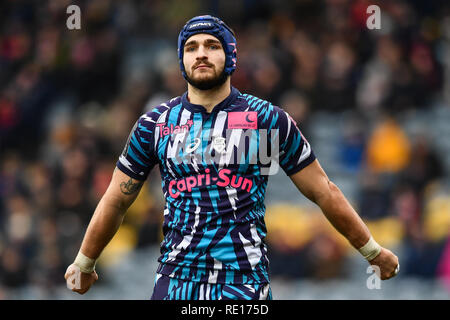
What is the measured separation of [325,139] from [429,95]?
6.14 ft

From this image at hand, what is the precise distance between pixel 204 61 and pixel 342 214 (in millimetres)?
1381

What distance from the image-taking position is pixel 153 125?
5.74 metres

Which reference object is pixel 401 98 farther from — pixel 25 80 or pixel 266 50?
pixel 25 80

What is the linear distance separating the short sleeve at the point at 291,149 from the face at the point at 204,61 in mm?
500

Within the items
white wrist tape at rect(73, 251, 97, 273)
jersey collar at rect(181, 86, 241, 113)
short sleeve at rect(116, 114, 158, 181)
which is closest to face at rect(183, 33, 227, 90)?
jersey collar at rect(181, 86, 241, 113)

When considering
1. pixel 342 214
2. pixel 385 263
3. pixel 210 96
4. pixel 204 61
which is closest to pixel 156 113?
pixel 210 96

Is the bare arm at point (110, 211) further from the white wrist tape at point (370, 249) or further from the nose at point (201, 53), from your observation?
the white wrist tape at point (370, 249)

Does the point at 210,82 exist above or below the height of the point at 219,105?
above

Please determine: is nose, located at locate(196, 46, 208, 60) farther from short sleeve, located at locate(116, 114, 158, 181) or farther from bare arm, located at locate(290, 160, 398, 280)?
bare arm, located at locate(290, 160, 398, 280)

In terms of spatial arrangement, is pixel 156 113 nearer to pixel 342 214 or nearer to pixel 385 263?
pixel 342 214

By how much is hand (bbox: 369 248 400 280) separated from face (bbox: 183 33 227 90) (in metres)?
1.63

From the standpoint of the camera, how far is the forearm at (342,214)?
227 inches

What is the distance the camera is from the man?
5426 mm

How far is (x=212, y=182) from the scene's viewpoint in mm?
5496
